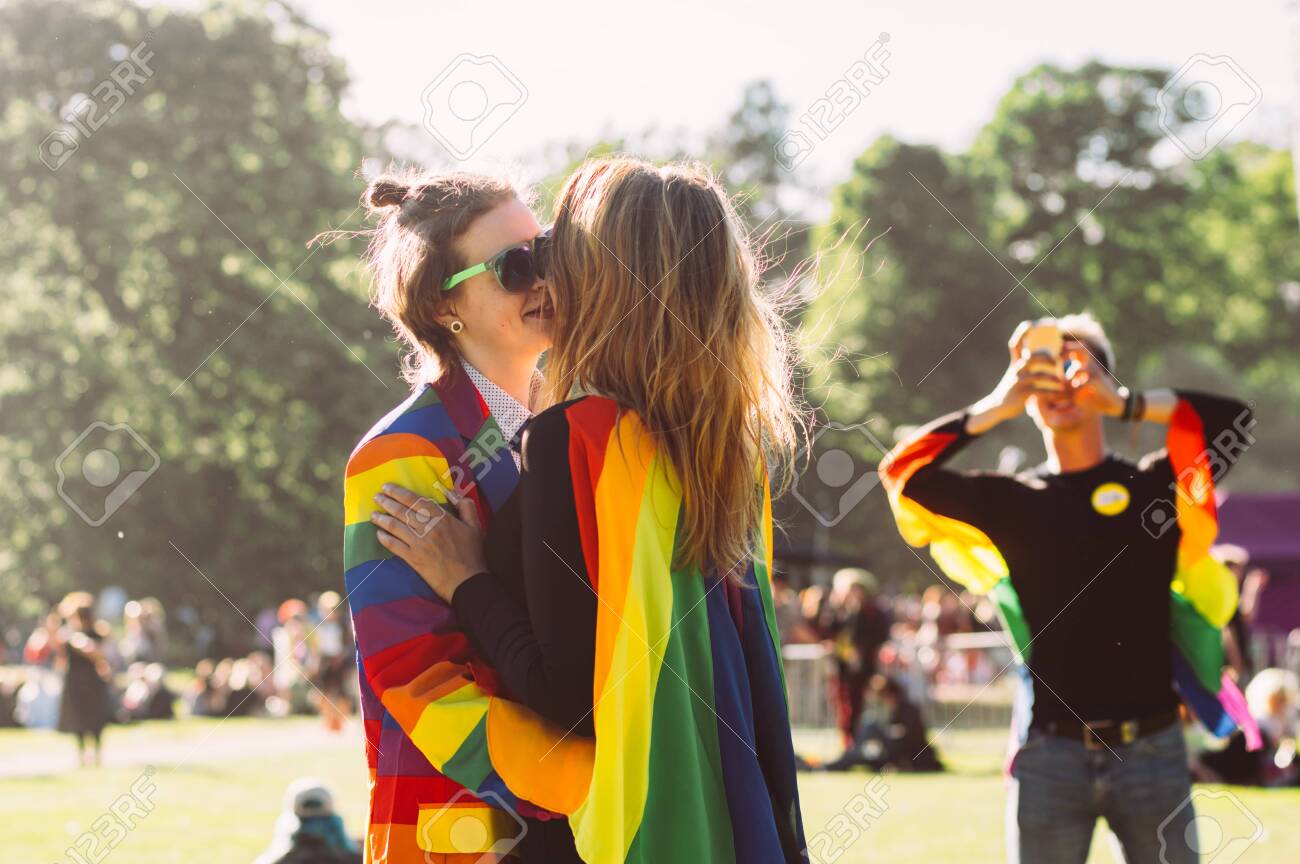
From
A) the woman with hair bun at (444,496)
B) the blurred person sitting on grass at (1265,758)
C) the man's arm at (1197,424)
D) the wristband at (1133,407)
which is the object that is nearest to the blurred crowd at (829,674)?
the blurred person sitting on grass at (1265,758)

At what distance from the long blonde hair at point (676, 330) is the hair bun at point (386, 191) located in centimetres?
51

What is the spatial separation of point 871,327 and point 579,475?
37.1m

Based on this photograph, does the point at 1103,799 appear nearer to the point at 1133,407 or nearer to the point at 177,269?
the point at 1133,407

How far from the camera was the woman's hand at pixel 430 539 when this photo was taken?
2.37 m

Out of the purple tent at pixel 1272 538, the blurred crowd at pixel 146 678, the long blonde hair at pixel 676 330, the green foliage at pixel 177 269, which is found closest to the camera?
the long blonde hair at pixel 676 330

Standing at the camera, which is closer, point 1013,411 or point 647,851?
point 647,851

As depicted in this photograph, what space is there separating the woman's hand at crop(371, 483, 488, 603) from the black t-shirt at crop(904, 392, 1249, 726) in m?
2.28

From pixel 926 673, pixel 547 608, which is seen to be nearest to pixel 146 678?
pixel 926 673

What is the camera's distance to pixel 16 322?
27.3m

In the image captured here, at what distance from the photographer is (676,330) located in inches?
93.0

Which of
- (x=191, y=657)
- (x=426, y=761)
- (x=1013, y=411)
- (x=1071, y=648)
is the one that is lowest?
(x=191, y=657)

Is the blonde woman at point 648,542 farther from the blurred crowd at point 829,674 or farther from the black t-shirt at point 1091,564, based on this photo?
the blurred crowd at point 829,674

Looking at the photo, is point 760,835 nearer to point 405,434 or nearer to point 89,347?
point 405,434

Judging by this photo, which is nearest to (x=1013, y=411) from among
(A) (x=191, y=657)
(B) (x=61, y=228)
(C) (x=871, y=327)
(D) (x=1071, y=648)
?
(D) (x=1071, y=648)
